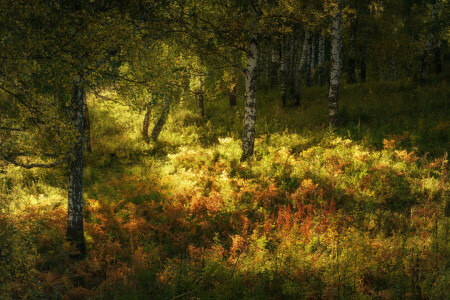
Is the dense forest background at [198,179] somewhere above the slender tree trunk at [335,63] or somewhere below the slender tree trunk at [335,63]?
below

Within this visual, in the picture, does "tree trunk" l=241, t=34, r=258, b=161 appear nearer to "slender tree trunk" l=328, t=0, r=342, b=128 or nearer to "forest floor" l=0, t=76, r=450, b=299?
"forest floor" l=0, t=76, r=450, b=299

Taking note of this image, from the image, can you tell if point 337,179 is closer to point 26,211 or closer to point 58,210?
point 58,210

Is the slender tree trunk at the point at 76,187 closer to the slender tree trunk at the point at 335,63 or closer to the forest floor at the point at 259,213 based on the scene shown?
the forest floor at the point at 259,213

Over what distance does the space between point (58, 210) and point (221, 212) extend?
15.9 feet

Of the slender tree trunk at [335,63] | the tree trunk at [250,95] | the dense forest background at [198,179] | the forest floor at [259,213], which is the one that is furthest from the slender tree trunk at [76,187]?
the slender tree trunk at [335,63]

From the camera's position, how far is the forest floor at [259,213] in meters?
4.55

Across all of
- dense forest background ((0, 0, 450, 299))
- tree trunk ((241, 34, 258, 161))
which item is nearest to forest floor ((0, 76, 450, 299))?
dense forest background ((0, 0, 450, 299))

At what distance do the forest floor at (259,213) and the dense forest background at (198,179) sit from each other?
0.16 ft

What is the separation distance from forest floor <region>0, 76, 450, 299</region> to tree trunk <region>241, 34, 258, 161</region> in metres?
0.61

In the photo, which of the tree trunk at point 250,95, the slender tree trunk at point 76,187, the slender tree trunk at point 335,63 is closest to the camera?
the slender tree trunk at point 76,187

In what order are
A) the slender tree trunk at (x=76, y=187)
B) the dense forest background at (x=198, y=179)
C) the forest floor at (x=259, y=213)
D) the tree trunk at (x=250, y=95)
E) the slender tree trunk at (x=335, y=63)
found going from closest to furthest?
the forest floor at (x=259, y=213)
the dense forest background at (x=198, y=179)
the slender tree trunk at (x=76, y=187)
the tree trunk at (x=250, y=95)
the slender tree trunk at (x=335, y=63)

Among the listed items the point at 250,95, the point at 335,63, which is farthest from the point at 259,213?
the point at 335,63

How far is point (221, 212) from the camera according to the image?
760cm

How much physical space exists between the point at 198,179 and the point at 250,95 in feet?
12.5
